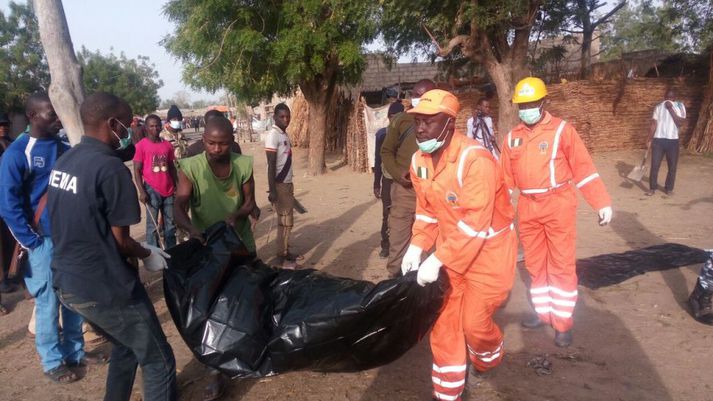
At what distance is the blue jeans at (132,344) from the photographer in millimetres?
2465

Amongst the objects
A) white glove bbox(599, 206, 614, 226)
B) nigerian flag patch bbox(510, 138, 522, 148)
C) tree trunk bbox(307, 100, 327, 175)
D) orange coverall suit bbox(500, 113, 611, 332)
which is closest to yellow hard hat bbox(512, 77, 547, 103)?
orange coverall suit bbox(500, 113, 611, 332)

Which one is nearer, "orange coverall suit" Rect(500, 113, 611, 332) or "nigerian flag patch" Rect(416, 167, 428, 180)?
"nigerian flag patch" Rect(416, 167, 428, 180)

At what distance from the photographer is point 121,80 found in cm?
4344

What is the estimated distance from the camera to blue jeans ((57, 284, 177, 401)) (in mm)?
2465

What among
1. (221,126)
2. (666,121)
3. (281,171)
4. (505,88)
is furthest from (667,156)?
(221,126)

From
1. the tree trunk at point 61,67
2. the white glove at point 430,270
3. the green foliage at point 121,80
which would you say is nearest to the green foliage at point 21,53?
the green foliage at point 121,80

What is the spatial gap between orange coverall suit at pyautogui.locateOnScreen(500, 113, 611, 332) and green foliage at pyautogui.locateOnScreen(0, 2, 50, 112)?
3570cm

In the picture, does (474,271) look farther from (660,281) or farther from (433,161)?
(660,281)

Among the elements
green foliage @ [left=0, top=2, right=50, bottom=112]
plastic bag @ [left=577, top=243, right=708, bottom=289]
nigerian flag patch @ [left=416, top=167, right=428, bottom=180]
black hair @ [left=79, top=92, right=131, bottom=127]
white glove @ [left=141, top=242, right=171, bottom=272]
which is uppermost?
green foliage @ [left=0, top=2, right=50, bottom=112]

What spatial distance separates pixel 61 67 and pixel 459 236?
331 centimetres

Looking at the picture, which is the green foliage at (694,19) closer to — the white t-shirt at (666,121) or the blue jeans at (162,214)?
the white t-shirt at (666,121)

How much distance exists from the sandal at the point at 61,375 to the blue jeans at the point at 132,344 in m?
1.07

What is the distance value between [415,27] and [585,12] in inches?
273

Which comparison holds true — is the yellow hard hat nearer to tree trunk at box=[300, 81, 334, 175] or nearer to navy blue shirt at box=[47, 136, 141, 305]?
navy blue shirt at box=[47, 136, 141, 305]
